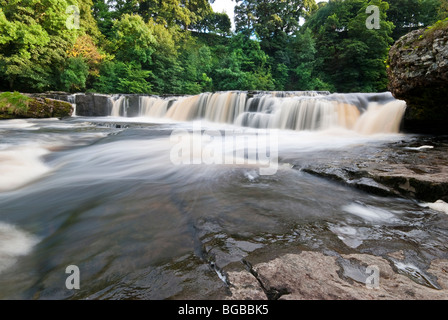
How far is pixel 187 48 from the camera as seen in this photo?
24.9 metres

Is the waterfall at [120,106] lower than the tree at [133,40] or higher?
lower

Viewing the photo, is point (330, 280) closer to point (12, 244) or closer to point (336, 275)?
point (336, 275)

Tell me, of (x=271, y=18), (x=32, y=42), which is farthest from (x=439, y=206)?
(x=271, y=18)

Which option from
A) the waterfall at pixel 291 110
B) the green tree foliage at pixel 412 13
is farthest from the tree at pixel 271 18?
the waterfall at pixel 291 110

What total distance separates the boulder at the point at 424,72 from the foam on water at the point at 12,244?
630 centimetres

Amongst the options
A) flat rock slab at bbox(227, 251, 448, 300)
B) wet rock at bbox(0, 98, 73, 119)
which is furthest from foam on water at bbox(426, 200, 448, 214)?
wet rock at bbox(0, 98, 73, 119)

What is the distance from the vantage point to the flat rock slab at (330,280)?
971 mm

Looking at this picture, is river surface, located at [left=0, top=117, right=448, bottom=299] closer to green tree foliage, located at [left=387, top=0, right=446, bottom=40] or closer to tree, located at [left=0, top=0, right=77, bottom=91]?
tree, located at [left=0, top=0, right=77, bottom=91]

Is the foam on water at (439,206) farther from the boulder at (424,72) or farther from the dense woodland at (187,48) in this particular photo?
the dense woodland at (187,48)

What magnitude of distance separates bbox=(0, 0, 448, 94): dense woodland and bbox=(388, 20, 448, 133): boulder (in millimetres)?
16911

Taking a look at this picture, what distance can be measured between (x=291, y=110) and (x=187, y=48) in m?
20.1

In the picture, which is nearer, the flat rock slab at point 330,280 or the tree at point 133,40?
the flat rock slab at point 330,280

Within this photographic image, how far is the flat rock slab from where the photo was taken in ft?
3.19

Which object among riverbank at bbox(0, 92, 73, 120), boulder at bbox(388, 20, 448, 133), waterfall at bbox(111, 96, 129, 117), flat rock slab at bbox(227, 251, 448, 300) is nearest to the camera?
flat rock slab at bbox(227, 251, 448, 300)
